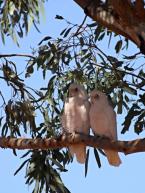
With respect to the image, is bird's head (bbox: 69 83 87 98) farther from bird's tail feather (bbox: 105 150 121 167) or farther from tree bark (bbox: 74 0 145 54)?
tree bark (bbox: 74 0 145 54)

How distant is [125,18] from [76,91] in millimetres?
925

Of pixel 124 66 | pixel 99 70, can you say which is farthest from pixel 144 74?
pixel 99 70

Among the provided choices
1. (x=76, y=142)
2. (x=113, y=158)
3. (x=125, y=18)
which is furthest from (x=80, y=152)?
(x=125, y=18)

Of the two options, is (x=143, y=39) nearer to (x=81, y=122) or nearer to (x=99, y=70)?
(x=81, y=122)

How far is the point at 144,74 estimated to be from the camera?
3.32 m

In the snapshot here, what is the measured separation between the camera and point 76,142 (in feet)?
8.47

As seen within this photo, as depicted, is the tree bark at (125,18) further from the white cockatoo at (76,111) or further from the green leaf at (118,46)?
the green leaf at (118,46)

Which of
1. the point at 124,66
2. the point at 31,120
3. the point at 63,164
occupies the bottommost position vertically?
the point at 63,164

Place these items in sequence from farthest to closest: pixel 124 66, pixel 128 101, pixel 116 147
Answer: pixel 128 101
pixel 124 66
pixel 116 147

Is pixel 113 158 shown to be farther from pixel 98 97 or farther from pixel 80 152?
pixel 98 97

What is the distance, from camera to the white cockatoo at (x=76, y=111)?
10.6 ft

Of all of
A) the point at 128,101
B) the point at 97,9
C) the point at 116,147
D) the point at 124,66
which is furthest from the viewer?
the point at 128,101

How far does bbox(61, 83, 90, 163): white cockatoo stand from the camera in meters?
3.25

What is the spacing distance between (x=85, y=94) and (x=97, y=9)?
831 mm
